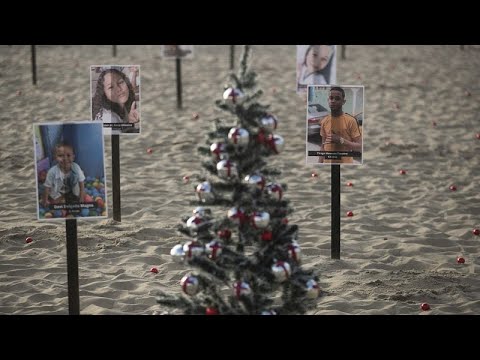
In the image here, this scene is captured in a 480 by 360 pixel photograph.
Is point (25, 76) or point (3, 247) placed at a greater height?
point (25, 76)

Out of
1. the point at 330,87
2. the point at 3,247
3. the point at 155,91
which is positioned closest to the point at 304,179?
the point at 330,87

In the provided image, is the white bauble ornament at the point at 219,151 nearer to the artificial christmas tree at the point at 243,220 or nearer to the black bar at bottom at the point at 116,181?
the artificial christmas tree at the point at 243,220

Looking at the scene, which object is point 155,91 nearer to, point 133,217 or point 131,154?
point 131,154

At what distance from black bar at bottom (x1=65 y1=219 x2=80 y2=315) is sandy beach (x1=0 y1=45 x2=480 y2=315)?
34 cm

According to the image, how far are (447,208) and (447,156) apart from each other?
2265 mm

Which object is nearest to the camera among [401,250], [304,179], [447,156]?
[401,250]

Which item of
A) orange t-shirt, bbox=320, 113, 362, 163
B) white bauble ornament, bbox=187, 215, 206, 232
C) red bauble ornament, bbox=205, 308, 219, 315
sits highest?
orange t-shirt, bbox=320, 113, 362, 163

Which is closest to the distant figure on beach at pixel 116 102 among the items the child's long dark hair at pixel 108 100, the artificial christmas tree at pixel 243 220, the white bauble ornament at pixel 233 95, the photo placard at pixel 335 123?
the child's long dark hair at pixel 108 100

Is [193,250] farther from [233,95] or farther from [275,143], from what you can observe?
[233,95]

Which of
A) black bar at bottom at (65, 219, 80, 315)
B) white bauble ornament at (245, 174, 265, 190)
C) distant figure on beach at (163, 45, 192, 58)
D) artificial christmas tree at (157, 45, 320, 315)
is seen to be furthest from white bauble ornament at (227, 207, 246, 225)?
distant figure on beach at (163, 45, 192, 58)

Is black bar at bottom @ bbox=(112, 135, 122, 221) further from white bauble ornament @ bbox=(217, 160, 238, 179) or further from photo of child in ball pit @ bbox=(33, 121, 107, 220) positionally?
white bauble ornament @ bbox=(217, 160, 238, 179)

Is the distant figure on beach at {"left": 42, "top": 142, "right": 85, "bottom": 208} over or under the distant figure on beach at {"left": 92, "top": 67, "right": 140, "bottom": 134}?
under

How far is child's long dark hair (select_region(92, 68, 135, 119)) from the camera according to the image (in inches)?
276

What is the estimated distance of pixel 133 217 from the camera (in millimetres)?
7590
